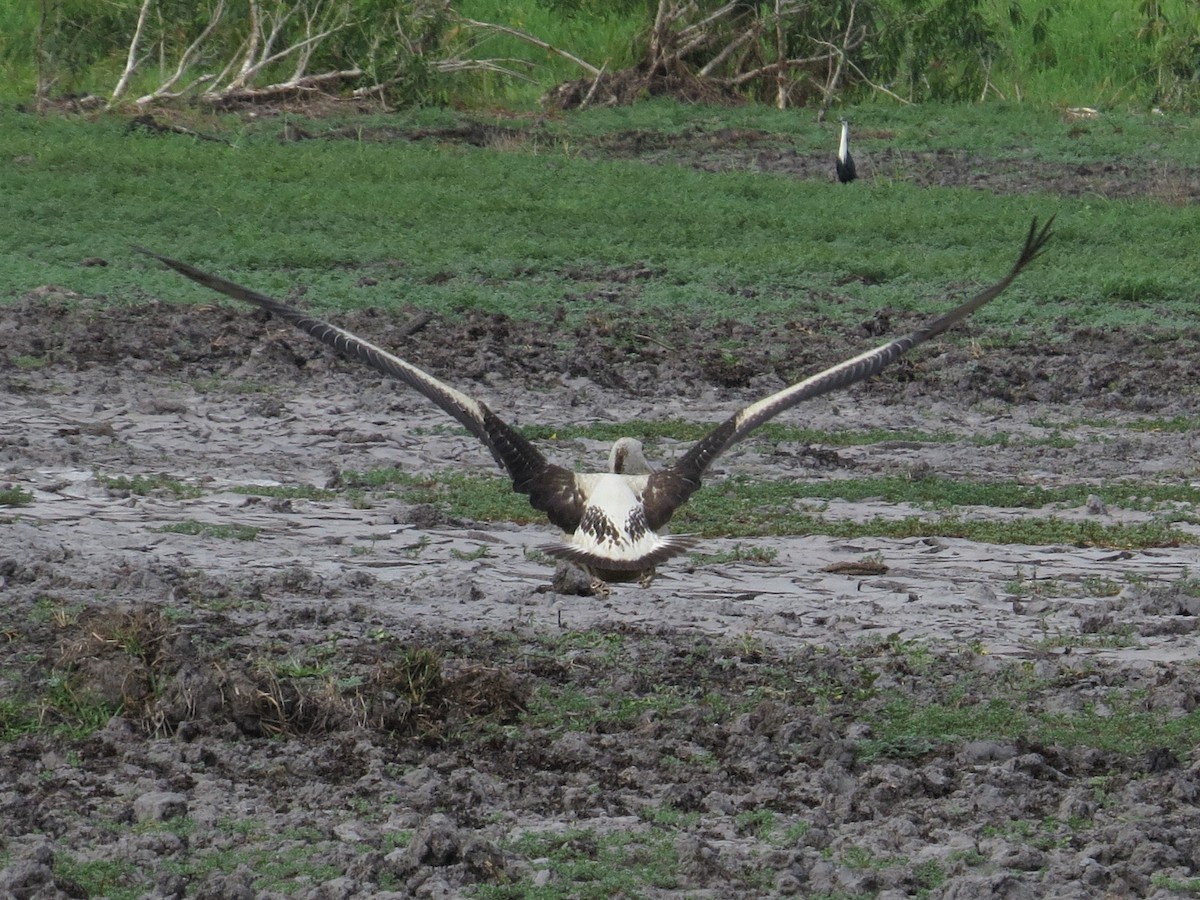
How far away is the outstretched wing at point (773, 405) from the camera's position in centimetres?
735

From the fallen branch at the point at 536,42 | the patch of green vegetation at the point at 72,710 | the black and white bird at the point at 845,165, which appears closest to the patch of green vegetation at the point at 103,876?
the patch of green vegetation at the point at 72,710

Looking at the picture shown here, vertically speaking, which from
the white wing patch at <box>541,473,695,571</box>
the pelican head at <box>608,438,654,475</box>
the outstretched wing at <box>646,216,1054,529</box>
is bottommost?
the white wing patch at <box>541,473,695,571</box>

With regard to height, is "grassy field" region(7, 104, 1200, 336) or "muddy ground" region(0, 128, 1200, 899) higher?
"grassy field" region(7, 104, 1200, 336)

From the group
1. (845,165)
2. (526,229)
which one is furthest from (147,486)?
(845,165)

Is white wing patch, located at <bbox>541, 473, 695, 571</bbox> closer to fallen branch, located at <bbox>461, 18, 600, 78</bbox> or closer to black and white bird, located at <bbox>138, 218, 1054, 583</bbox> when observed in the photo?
black and white bird, located at <bbox>138, 218, 1054, 583</bbox>

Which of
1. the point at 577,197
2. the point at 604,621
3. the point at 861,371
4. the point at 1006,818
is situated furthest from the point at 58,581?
the point at 577,197

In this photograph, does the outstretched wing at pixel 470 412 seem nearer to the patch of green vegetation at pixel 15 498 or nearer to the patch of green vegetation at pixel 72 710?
the patch of green vegetation at pixel 15 498

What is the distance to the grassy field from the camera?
1429cm

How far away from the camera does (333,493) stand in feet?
30.4

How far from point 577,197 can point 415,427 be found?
7458 mm

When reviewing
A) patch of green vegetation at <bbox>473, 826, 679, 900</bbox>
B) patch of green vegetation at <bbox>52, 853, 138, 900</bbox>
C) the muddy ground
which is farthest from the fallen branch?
patch of green vegetation at <bbox>52, 853, 138, 900</bbox>

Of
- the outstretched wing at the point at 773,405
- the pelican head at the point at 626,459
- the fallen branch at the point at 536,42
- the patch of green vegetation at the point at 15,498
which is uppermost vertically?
the fallen branch at the point at 536,42

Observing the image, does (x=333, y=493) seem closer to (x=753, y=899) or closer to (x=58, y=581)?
(x=58, y=581)

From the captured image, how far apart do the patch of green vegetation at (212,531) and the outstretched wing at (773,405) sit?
1.80 meters
